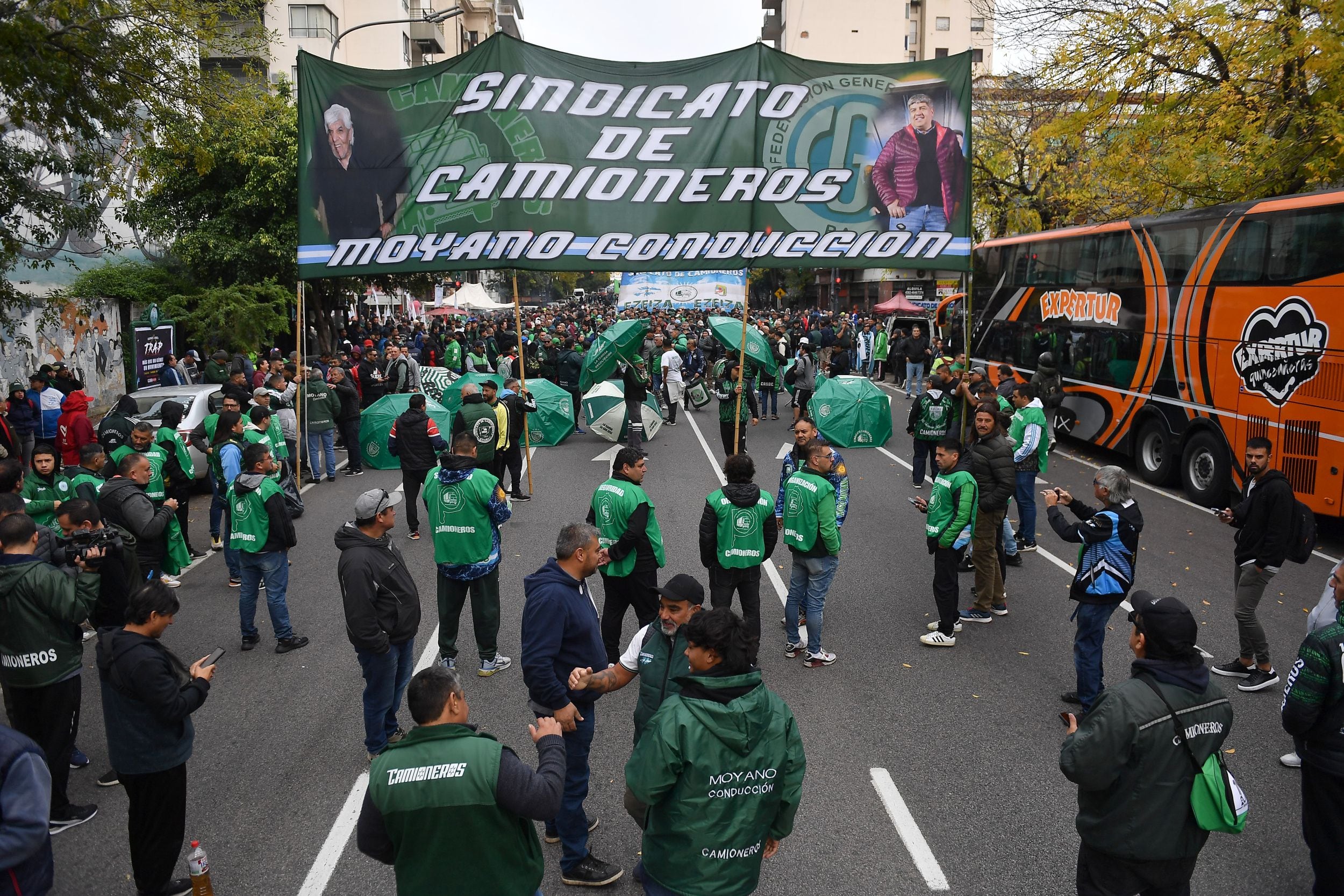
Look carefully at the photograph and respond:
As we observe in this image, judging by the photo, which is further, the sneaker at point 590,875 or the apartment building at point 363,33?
the apartment building at point 363,33

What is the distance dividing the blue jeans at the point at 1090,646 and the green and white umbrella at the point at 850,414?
1067 cm

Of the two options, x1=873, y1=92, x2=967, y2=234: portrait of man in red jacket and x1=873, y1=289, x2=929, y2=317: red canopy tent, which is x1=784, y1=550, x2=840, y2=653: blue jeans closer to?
x1=873, y1=92, x2=967, y2=234: portrait of man in red jacket

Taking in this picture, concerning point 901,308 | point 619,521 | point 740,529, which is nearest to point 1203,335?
point 740,529

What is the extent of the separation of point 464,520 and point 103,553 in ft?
6.97

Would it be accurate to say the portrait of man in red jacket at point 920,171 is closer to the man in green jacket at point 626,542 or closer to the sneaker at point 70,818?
the man in green jacket at point 626,542

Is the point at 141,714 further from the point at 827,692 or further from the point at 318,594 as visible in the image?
the point at 318,594

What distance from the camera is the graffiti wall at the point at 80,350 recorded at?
1883 centimetres

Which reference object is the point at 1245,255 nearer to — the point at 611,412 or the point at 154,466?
the point at 611,412

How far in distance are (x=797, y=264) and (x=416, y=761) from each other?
28.2 feet

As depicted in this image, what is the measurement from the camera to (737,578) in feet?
21.8

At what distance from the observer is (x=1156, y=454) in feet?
46.5

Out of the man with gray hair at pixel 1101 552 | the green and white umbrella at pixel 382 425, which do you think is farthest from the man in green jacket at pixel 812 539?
→ the green and white umbrella at pixel 382 425

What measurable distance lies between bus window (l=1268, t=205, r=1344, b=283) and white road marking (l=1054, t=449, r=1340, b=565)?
3.10 m

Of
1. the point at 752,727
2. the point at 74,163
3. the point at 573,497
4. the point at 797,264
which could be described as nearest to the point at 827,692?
the point at 752,727
